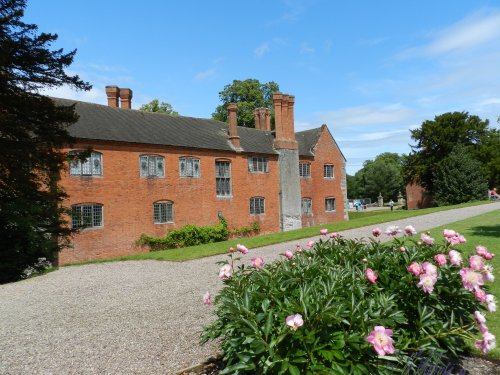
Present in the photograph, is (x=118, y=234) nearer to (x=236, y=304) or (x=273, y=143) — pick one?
(x=273, y=143)

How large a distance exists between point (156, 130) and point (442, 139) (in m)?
38.6

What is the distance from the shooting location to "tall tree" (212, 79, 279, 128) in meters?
52.6

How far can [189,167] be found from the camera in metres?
26.1

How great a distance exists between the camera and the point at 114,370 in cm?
510

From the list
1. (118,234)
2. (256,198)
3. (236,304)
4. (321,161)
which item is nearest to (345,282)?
(236,304)

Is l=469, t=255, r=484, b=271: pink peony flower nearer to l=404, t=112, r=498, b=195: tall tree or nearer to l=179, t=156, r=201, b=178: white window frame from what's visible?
l=179, t=156, r=201, b=178: white window frame

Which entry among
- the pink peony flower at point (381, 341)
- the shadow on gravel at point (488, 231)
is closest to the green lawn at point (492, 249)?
the shadow on gravel at point (488, 231)

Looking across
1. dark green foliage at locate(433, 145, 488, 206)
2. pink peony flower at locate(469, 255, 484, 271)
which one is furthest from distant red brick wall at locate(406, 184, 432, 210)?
pink peony flower at locate(469, 255, 484, 271)

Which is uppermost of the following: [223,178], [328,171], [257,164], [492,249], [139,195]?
[257,164]

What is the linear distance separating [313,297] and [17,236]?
13212mm

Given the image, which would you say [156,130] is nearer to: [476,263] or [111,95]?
[111,95]

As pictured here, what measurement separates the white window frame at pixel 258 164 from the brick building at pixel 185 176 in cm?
8

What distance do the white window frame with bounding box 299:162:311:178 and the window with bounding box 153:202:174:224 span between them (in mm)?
13199

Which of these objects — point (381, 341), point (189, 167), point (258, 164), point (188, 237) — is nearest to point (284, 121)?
point (258, 164)
